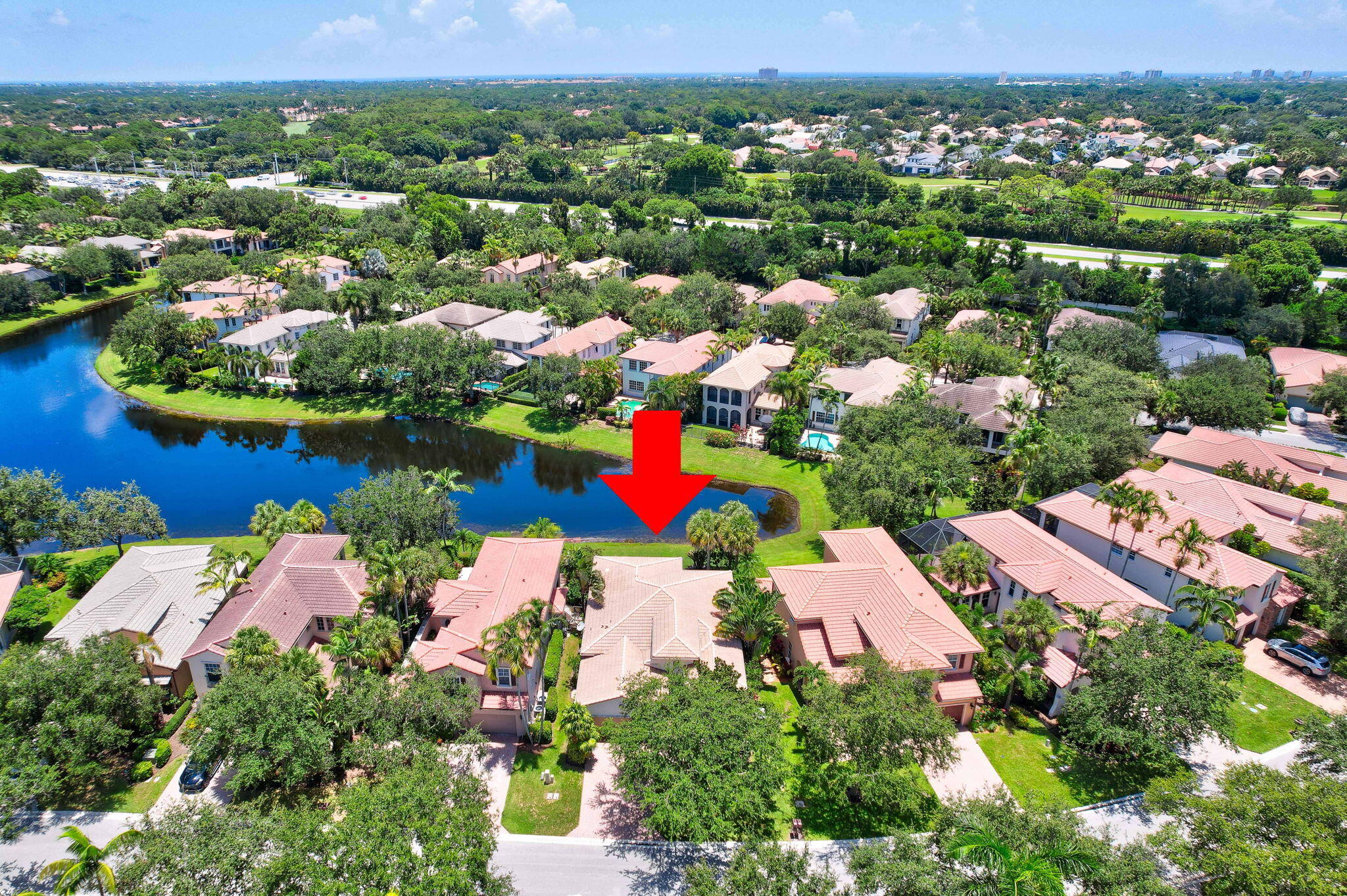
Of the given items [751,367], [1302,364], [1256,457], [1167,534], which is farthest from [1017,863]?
[1302,364]

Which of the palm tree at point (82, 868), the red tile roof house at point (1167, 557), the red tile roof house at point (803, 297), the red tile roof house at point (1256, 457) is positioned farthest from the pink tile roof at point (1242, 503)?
the palm tree at point (82, 868)

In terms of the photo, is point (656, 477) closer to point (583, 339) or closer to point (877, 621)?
point (877, 621)

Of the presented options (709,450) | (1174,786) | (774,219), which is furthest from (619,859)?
(774,219)

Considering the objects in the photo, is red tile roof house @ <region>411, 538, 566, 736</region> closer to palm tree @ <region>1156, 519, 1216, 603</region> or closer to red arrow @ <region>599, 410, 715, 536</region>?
red arrow @ <region>599, 410, 715, 536</region>

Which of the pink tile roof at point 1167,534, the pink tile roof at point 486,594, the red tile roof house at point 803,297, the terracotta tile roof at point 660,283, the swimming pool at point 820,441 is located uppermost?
the terracotta tile roof at point 660,283

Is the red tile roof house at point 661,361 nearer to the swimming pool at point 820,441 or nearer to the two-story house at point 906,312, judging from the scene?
the swimming pool at point 820,441

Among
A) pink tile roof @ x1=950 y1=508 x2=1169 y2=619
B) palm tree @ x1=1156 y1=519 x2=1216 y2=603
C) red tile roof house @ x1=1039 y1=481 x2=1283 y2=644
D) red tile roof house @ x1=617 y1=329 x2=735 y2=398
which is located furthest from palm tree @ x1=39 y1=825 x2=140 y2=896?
red tile roof house @ x1=617 y1=329 x2=735 y2=398
